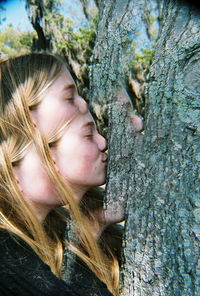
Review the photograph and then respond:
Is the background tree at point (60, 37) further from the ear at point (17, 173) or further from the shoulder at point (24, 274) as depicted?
the shoulder at point (24, 274)

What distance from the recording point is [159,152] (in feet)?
4.08

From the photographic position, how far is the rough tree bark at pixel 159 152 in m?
1.15

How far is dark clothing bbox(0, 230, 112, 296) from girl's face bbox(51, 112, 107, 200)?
388mm

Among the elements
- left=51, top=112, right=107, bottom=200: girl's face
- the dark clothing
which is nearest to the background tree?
left=51, top=112, right=107, bottom=200: girl's face

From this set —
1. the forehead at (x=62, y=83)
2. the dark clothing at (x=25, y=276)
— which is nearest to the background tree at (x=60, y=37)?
the forehead at (x=62, y=83)

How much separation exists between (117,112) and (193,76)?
40cm

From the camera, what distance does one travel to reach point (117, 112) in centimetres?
141

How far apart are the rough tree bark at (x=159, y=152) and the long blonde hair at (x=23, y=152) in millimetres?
260

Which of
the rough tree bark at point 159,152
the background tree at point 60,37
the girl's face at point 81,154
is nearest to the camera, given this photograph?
the rough tree bark at point 159,152

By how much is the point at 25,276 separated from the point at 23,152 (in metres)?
0.59

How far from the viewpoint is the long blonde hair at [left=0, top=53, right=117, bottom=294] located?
5.06ft

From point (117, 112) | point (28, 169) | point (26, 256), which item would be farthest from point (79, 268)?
point (117, 112)

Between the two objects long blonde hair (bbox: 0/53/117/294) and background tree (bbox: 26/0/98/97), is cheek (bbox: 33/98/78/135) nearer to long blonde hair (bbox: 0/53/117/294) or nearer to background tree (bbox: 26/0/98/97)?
long blonde hair (bbox: 0/53/117/294)

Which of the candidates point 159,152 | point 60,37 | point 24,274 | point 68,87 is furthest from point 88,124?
point 60,37
